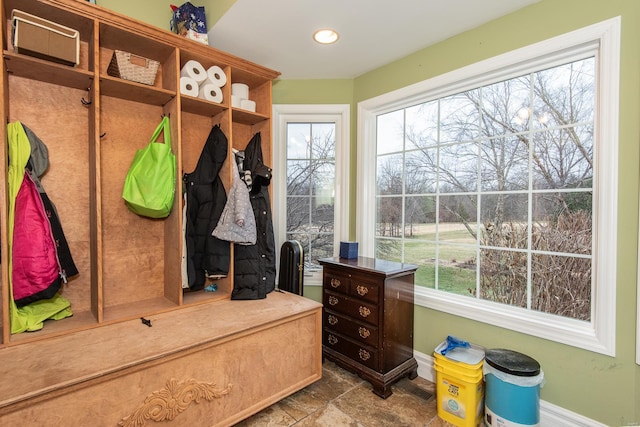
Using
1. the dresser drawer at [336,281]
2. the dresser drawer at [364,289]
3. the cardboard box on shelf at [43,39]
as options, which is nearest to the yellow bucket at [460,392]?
the dresser drawer at [364,289]

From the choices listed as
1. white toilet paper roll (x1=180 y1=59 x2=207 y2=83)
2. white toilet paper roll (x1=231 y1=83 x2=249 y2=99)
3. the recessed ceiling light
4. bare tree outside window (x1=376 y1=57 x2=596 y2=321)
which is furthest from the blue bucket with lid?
white toilet paper roll (x1=180 y1=59 x2=207 y2=83)

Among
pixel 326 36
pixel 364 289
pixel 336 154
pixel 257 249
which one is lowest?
pixel 364 289

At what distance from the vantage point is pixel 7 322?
135cm

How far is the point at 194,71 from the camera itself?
1.96 metres

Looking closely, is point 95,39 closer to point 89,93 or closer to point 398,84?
point 89,93

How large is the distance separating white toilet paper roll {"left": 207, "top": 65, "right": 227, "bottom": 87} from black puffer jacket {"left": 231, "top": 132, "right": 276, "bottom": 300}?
436 mm

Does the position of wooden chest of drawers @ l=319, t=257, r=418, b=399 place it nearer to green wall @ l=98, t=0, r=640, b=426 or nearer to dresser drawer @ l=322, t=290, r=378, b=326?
dresser drawer @ l=322, t=290, r=378, b=326

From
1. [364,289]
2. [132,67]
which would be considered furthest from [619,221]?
[132,67]

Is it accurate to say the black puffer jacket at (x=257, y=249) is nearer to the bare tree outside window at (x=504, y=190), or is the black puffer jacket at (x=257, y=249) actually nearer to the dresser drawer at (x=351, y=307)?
the dresser drawer at (x=351, y=307)

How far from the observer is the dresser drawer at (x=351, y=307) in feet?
6.61

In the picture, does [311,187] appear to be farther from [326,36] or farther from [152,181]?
[152,181]

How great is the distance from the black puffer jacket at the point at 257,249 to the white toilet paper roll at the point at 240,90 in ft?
1.02

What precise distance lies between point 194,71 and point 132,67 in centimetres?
37

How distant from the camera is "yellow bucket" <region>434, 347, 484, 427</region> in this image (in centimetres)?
168
